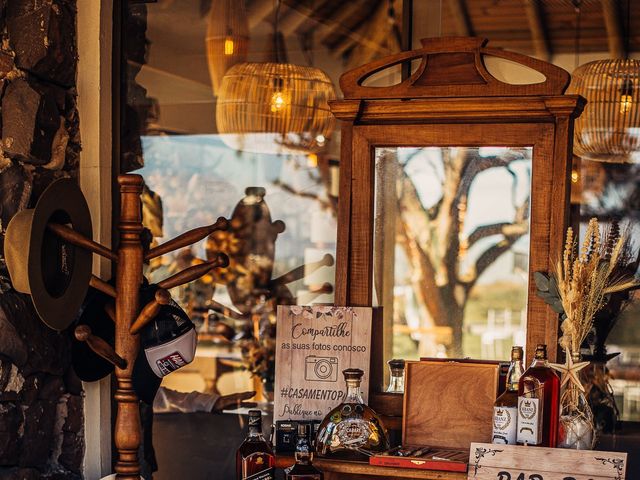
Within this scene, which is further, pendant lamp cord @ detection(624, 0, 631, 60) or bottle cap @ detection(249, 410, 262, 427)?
pendant lamp cord @ detection(624, 0, 631, 60)

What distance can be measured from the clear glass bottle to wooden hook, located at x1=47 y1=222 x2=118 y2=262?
2.42 feet

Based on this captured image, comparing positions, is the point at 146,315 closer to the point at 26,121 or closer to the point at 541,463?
the point at 26,121

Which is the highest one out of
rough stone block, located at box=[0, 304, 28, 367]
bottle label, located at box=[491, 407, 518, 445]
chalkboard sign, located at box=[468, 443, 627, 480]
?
rough stone block, located at box=[0, 304, 28, 367]

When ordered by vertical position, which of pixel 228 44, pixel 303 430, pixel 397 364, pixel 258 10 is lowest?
pixel 303 430

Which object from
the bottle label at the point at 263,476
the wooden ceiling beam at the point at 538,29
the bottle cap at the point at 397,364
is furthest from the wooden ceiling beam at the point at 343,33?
the bottle label at the point at 263,476

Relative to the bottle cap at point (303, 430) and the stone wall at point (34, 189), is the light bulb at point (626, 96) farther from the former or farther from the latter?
the stone wall at point (34, 189)

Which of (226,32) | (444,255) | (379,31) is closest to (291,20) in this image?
(226,32)

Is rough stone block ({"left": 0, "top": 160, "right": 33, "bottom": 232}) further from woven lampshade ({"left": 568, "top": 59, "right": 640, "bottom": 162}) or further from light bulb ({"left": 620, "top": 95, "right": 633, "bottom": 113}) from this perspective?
light bulb ({"left": 620, "top": 95, "right": 633, "bottom": 113})

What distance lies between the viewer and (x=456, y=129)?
92.2 inches

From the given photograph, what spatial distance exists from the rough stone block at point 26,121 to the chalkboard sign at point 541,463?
123cm

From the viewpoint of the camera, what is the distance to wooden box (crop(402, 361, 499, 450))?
221 centimetres

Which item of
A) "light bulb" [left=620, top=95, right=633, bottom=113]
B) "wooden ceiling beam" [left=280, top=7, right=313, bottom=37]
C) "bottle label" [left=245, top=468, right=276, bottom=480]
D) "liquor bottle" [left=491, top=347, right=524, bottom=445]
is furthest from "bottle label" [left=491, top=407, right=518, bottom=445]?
"wooden ceiling beam" [left=280, top=7, right=313, bottom=37]

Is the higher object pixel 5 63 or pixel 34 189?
pixel 5 63

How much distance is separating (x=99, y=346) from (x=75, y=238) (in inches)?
10.3
